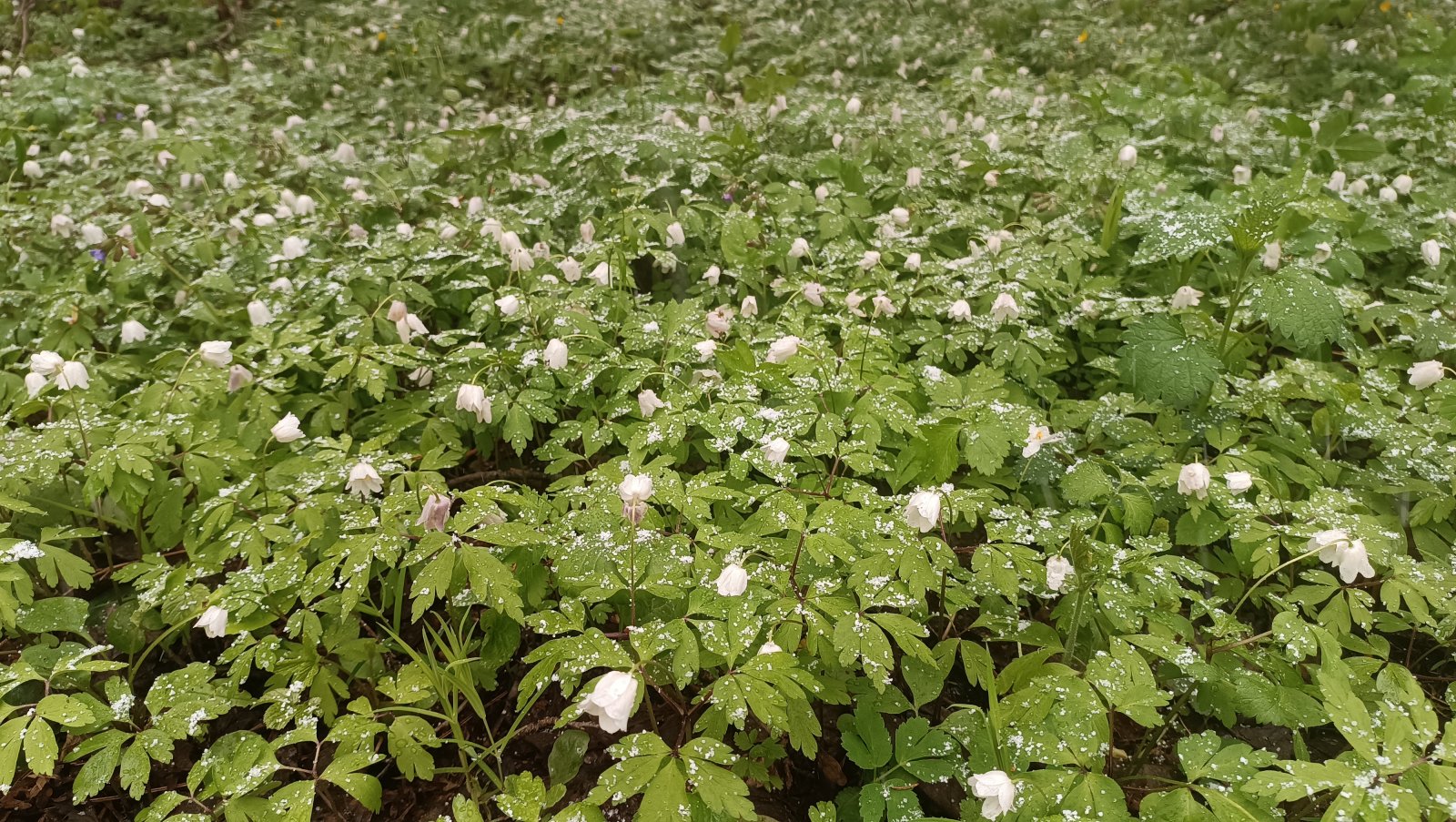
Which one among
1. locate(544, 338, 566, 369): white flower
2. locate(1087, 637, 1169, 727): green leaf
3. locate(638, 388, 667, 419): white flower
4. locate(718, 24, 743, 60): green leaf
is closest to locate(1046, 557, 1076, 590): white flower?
locate(1087, 637, 1169, 727): green leaf

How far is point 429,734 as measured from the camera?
6.08 ft

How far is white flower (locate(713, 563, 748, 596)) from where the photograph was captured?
173cm

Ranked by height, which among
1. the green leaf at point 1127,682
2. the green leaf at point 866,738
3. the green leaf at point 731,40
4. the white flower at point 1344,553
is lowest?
the green leaf at point 866,738

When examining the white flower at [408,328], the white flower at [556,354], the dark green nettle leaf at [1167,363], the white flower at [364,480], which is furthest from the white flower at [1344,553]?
the white flower at [408,328]

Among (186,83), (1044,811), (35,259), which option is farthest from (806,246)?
(186,83)

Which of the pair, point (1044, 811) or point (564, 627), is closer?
point (1044, 811)

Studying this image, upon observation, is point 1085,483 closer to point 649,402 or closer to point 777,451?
point 777,451

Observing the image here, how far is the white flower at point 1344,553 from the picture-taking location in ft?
5.89

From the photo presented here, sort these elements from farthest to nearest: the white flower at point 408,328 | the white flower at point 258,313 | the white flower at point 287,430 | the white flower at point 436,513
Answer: the white flower at point 258,313 → the white flower at point 408,328 → the white flower at point 287,430 → the white flower at point 436,513

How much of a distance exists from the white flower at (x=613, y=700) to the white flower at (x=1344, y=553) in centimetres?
177

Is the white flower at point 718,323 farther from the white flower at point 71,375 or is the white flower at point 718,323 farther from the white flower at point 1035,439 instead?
the white flower at point 71,375

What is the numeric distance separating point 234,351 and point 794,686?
8.83 ft

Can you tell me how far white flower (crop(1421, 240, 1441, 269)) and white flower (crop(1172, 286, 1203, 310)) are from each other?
1.07 meters

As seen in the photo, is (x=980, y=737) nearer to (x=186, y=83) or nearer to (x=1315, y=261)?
(x=1315, y=261)
